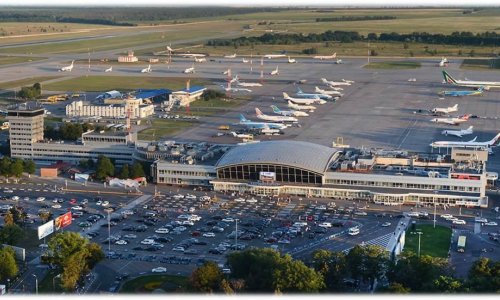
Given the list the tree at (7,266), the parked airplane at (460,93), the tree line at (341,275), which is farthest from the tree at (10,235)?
the parked airplane at (460,93)

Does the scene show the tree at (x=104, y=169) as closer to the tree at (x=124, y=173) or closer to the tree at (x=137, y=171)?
the tree at (x=124, y=173)

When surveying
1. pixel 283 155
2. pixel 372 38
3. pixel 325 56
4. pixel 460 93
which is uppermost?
pixel 372 38

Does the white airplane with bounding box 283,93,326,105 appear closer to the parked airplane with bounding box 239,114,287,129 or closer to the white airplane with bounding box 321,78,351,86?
the white airplane with bounding box 321,78,351,86

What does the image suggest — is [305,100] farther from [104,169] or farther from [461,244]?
[461,244]

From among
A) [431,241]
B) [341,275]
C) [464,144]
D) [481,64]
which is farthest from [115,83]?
[341,275]

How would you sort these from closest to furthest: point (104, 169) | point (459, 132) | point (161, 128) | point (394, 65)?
point (104, 169), point (459, 132), point (161, 128), point (394, 65)

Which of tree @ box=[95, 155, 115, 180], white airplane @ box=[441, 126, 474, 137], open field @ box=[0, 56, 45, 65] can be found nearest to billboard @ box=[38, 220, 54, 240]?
tree @ box=[95, 155, 115, 180]
